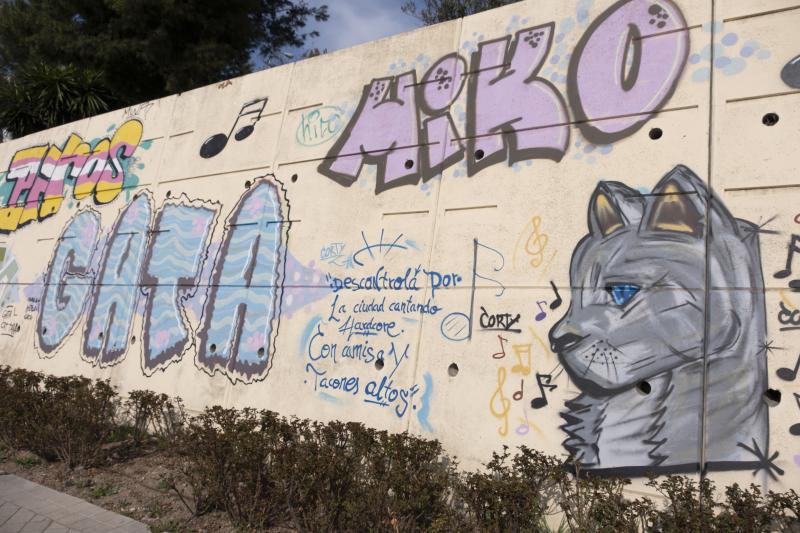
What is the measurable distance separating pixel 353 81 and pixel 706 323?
4385 millimetres

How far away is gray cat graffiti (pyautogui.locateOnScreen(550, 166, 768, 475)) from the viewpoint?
403 cm

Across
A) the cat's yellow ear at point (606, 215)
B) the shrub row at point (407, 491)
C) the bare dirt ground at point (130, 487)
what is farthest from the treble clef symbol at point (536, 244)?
the bare dirt ground at point (130, 487)

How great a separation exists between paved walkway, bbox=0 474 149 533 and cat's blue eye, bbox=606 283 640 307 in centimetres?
387

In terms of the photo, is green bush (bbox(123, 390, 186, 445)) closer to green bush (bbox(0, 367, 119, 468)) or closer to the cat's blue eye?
green bush (bbox(0, 367, 119, 468))

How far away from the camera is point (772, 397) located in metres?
3.92

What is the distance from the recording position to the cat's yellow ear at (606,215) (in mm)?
4684

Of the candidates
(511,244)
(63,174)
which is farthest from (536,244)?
(63,174)

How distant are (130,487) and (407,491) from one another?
9.58 ft

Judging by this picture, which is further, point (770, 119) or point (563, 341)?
point (563, 341)

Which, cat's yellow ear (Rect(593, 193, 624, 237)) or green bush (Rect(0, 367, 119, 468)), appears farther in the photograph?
green bush (Rect(0, 367, 119, 468))

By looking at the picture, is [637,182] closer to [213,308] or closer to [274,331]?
[274,331]

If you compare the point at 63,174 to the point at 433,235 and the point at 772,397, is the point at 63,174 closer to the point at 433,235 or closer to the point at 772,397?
the point at 433,235

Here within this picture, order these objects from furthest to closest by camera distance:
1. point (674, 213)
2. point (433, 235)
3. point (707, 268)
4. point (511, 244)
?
point (433, 235) < point (511, 244) < point (674, 213) < point (707, 268)

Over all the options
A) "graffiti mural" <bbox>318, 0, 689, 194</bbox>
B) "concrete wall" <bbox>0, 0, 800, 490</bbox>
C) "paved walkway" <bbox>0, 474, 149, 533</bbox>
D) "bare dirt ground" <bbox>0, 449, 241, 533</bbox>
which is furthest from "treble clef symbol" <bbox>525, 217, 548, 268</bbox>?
"paved walkway" <bbox>0, 474, 149, 533</bbox>
